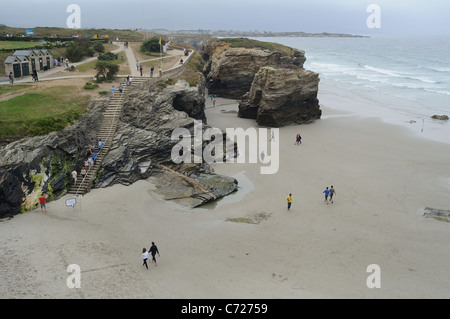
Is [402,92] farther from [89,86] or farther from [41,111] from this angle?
[41,111]

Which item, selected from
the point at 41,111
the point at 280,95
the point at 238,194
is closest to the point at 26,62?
the point at 41,111

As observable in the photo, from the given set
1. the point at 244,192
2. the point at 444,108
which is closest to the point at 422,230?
the point at 244,192

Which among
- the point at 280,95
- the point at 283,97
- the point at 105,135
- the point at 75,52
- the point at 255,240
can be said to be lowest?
the point at 255,240

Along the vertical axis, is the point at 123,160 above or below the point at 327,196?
above

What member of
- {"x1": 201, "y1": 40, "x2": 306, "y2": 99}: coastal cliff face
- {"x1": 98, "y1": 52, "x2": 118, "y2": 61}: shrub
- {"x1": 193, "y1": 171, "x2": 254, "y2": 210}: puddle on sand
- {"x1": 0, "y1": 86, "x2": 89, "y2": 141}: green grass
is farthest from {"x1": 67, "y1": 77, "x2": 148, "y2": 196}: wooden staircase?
{"x1": 201, "y1": 40, "x2": 306, "y2": 99}: coastal cliff face

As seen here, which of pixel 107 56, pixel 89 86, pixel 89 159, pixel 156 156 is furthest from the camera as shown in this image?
pixel 107 56
